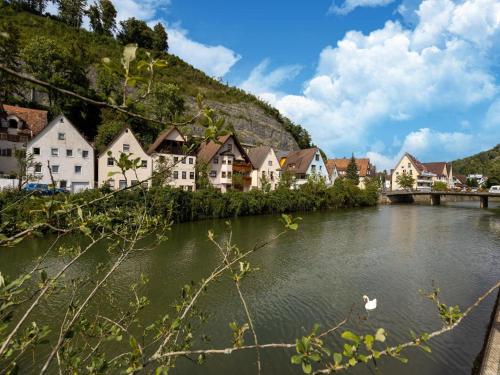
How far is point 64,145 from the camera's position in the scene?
33.9 m

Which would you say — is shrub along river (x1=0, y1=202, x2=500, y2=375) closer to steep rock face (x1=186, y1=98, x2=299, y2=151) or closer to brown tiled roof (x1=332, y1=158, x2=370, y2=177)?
steep rock face (x1=186, y1=98, x2=299, y2=151)

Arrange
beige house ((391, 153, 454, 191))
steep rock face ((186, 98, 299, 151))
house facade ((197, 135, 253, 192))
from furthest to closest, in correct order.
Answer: beige house ((391, 153, 454, 191)) → steep rock face ((186, 98, 299, 151)) → house facade ((197, 135, 253, 192))

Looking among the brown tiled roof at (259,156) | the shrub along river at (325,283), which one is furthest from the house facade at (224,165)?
the shrub along river at (325,283)

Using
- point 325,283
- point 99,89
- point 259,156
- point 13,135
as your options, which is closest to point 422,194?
point 259,156

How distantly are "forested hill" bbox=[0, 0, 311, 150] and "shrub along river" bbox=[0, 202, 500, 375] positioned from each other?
51.3 feet

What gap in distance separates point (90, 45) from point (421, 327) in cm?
8516

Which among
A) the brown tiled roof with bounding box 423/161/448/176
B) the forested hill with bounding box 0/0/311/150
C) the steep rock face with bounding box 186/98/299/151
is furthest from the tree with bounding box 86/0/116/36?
the brown tiled roof with bounding box 423/161/448/176

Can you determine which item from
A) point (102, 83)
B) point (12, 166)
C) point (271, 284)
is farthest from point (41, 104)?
point (271, 284)

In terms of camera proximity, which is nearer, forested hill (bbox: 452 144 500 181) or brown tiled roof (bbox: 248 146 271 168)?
brown tiled roof (bbox: 248 146 271 168)

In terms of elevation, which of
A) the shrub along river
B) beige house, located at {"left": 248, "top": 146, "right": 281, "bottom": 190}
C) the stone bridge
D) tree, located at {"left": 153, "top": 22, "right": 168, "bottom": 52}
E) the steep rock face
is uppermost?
tree, located at {"left": 153, "top": 22, "right": 168, "bottom": 52}

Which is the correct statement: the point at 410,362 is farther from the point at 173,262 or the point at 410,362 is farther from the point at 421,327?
the point at 173,262

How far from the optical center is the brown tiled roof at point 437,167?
100275mm

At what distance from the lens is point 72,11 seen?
266 feet

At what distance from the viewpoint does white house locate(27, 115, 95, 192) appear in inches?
1283
